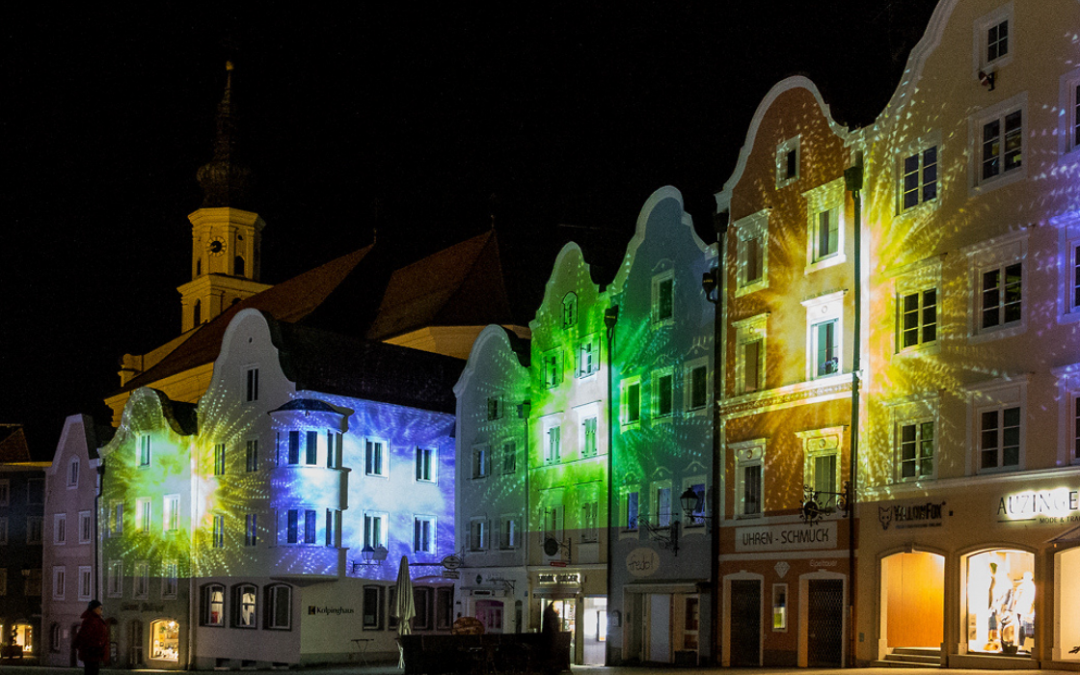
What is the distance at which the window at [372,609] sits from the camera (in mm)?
50594

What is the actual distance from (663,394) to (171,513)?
85.6 feet

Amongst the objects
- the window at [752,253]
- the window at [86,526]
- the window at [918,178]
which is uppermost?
the window at [918,178]

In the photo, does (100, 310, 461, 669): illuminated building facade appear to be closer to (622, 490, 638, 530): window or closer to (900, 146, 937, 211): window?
(622, 490, 638, 530): window

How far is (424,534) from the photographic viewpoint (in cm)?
5269

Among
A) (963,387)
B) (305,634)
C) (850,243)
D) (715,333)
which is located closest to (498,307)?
(305,634)

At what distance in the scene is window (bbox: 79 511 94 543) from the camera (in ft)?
215

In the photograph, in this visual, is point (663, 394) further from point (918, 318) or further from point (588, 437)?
point (918, 318)

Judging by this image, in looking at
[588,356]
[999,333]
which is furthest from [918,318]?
[588,356]

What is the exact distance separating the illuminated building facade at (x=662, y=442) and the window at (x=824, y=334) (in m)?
4.21

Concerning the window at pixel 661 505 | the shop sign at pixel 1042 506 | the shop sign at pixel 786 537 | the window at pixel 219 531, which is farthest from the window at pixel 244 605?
the shop sign at pixel 1042 506

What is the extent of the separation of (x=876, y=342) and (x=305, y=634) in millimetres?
25180

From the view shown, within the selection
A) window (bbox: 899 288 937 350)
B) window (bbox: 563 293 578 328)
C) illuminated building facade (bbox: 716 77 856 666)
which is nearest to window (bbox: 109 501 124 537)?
window (bbox: 563 293 578 328)

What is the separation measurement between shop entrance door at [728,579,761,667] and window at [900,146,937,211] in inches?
409

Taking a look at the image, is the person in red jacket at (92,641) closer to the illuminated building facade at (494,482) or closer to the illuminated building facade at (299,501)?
the illuminated building facade at (494,482)
